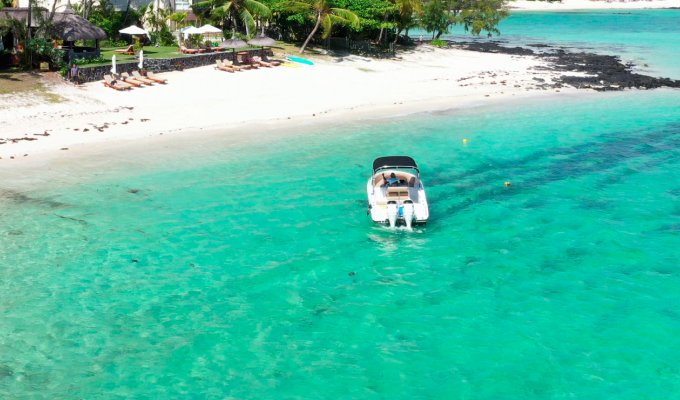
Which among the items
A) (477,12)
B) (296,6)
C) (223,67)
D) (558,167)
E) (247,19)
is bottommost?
(558,167)

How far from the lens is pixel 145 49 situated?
50.8 meters

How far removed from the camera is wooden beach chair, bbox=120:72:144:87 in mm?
41487

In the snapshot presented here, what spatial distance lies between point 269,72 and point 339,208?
26.7 meters

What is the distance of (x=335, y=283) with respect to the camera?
19.1 metres

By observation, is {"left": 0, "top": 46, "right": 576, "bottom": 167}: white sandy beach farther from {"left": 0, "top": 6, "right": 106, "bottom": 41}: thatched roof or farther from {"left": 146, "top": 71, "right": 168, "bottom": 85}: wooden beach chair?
{"left": 0, "top": 6, "right": 106, "bottom": 41}: thatched roof

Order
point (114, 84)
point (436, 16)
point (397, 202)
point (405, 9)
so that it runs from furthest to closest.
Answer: point (436, 16), point (405, 9), point (114, 84), point (397, 202)

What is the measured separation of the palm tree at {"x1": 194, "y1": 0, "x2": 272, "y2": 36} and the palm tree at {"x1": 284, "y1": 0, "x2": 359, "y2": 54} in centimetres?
235

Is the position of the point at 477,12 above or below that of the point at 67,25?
above

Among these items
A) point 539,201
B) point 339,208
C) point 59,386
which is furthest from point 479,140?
point 59,386

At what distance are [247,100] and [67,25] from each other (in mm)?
12133

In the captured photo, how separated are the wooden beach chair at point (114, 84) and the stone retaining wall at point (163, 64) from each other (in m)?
→ 0.41

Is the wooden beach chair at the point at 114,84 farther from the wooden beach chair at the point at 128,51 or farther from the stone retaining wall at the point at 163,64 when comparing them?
the wooden beach chair at the point at 128,51

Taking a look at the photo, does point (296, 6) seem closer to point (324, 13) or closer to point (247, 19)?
point (324, 13)

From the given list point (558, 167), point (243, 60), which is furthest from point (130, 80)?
point (558, 167)
